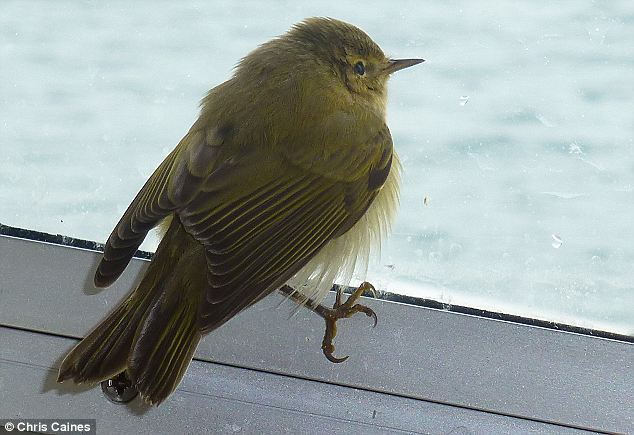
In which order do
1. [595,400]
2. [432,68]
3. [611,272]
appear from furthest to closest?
[432,68] → [611,272] → [595,400]

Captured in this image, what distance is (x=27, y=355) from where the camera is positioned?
1921mm

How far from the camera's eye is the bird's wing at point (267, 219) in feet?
5.25

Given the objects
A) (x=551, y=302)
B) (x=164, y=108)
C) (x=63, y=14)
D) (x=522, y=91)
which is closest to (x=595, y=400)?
(x=551, y=302)

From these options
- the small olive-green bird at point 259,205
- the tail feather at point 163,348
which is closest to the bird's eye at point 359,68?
the small olive-green bird at point 259,205

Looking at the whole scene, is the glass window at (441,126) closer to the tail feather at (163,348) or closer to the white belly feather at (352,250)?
the white belly feather at (352,250)

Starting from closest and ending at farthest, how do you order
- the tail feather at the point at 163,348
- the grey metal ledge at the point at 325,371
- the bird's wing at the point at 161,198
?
the tail feather at the point at 163,348, the bird's wing at the point at 161,198, the grey metal ledge at the point at 325,371

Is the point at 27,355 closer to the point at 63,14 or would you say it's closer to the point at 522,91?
the point at 63,14

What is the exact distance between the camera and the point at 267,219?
5.62 feet

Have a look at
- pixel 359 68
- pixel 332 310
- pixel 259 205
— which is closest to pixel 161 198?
pixel 259 205

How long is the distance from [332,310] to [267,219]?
0.25 metres

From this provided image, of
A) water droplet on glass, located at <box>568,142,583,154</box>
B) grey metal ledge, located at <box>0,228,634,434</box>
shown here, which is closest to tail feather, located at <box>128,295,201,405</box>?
grey metal ledge, located at <box>0,228,634,434</box>

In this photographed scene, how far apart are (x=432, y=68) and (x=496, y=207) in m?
0.33

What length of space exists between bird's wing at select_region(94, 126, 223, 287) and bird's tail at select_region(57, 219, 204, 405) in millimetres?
61

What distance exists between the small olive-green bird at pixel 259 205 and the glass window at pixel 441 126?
14 centimetres
